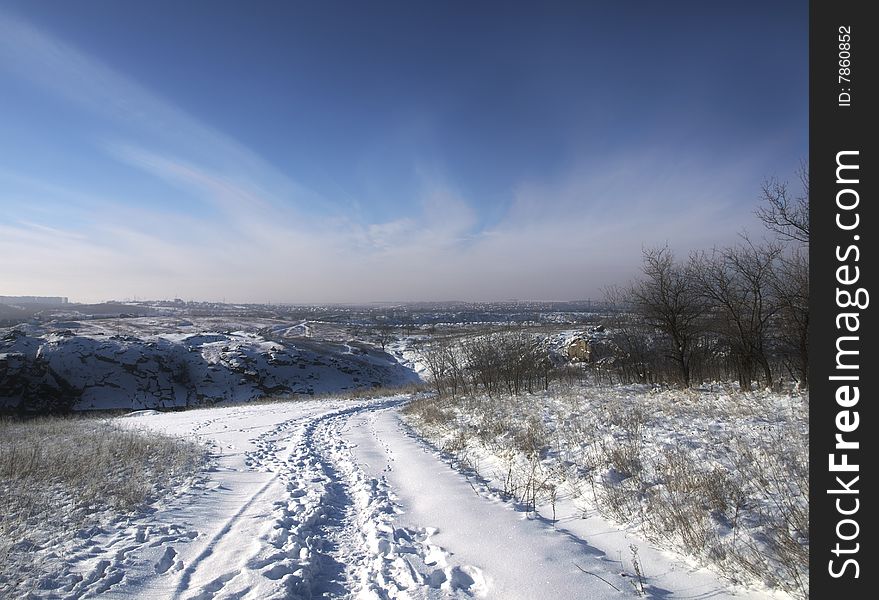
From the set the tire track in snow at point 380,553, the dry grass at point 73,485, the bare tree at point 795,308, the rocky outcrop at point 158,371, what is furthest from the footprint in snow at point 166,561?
the rocky outcrop at point 158,371

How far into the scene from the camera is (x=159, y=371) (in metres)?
49.0

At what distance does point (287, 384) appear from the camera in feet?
172

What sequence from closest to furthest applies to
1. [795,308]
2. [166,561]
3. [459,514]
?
[166,561]
[459,514]
[795,308]

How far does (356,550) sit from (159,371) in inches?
2185

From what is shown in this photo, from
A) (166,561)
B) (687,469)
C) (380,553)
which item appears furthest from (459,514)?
(166,561)

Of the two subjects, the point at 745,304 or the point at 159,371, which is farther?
the point at 159,371

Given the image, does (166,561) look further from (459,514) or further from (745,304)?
(745,304)

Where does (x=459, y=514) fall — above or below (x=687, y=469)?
below

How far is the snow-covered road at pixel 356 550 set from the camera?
3904 mm

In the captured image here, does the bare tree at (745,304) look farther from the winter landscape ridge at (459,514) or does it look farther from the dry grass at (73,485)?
the dry grass at (73,485)

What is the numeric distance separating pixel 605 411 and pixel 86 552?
11.7m

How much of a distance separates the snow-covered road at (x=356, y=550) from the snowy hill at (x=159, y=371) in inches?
1838
